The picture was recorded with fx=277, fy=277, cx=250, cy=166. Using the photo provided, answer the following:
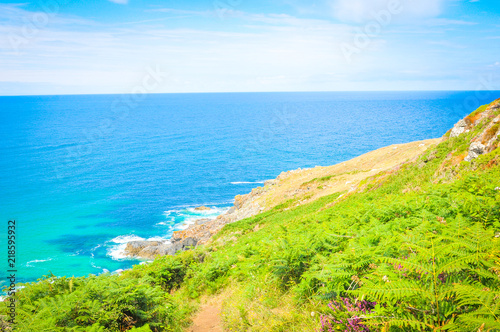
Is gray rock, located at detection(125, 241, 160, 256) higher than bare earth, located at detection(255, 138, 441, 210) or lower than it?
lower

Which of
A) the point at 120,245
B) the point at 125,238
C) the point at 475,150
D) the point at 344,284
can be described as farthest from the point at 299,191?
the point at 344,284

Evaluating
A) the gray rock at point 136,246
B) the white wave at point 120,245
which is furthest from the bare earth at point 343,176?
the white wave at point 120,245

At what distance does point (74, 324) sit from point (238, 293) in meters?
5.02

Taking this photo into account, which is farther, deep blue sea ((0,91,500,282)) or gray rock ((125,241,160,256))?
deep blue sea ((0,91,500,282))

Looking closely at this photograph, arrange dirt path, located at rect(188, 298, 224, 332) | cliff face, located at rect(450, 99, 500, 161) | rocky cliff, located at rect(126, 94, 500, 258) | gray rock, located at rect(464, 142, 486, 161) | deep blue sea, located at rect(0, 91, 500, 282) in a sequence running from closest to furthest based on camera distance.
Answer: dirt path, located at rect(188, 298, 224, 332), cliff face, located at rect(450, 99, 500, 161), gray rock, located at rect(464, 142, 486, 161), rocky cliff, located at rect(126, 94, 500, 258), deep blue sea, located at rect(0, 91, 500, 282)

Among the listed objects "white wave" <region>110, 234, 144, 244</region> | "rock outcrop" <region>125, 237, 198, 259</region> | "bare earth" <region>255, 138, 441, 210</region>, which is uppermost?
"bare earth" <region>255, 138, 441, 210</region>

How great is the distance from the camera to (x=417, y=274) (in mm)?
4324

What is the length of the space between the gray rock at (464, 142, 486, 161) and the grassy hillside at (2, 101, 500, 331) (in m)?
1.96

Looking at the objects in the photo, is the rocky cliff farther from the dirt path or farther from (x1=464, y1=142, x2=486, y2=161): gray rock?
the dirt path

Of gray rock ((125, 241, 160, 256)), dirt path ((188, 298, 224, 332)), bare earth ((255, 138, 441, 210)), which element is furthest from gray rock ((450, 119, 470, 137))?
gray rock ((125, 241, 160, 256))

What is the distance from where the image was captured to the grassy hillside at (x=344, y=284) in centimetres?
378

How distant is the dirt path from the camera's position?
27.7ft

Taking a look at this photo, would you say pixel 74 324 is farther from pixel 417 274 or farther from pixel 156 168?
pixel 156 168

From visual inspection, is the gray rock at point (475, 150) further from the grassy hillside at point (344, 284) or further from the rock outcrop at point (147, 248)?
the rock outcrop at point (147, 248)
